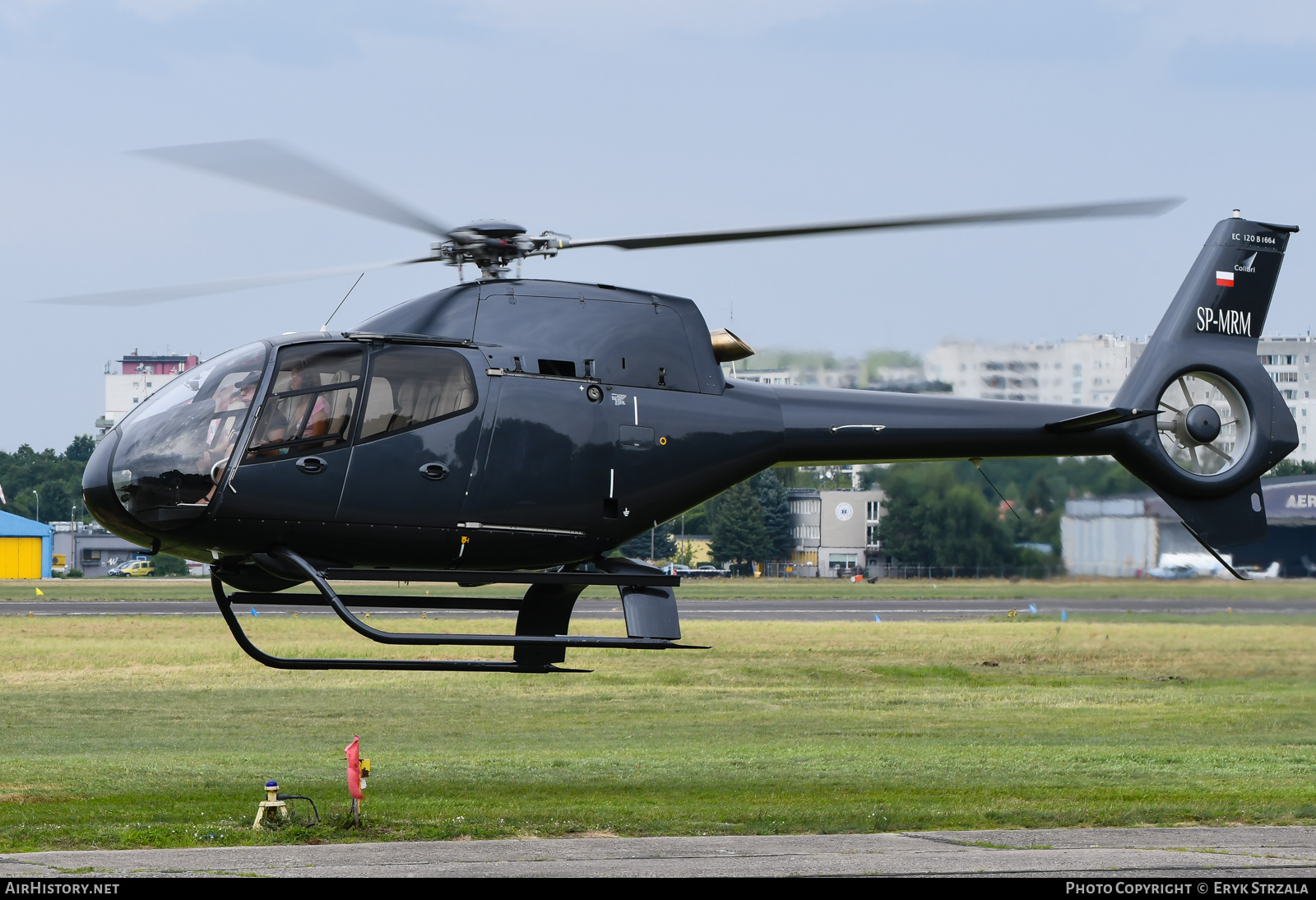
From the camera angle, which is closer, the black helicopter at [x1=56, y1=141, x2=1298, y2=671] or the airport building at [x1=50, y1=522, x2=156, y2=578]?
the black helicopter at [x1=56, y1=141, x2=1298, y2=671]

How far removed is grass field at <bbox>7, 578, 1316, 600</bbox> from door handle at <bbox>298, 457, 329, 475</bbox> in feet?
21.7

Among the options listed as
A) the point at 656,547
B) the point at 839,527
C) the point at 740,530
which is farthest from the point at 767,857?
the point at 656,547

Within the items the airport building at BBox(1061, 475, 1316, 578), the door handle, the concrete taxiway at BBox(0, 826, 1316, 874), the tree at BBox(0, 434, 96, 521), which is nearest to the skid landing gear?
the door handle

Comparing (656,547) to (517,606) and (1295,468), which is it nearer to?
(1295,468)

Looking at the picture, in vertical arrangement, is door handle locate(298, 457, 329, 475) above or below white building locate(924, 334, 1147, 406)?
below

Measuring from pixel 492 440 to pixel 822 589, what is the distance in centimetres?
5641

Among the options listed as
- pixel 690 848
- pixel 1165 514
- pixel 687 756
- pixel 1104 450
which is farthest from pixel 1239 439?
pixel 687 756

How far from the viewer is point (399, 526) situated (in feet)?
36.6

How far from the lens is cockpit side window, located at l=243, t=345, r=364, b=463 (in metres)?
10.7

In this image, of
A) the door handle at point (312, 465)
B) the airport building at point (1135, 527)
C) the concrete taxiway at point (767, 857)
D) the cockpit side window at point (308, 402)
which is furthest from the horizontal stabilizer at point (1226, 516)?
the door handle at point (312, 465)

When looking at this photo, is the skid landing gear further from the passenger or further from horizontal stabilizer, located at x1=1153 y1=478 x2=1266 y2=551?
horizontal stabilizer, located at x1=1153 y1=478 x2=1266 y2=551

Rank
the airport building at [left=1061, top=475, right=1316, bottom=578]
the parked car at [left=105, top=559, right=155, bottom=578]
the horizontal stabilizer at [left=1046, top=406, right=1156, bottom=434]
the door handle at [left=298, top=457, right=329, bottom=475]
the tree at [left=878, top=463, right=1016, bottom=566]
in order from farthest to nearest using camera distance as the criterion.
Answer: the parked car at [left=105, top=559, right=155, bottom=578], the tree at [left=878, top=463, right=1016, bottom=566], the airport building at [left=1061, top=475, right=1316, bottom=578], the horizontal stabilizer at [left=1046, top=406, right=1156, bottom=434], the door handle at [left=298, top=457, right=329, bottom=475]

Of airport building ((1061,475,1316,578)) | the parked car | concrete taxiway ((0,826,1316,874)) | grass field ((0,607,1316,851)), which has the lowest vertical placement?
grass field ((0,607,1316,851))

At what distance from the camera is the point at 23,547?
78938 mm
